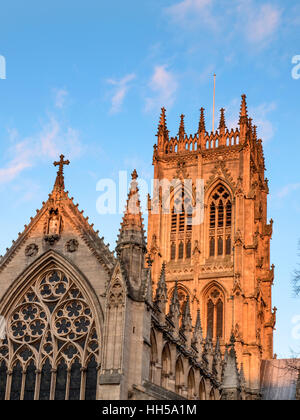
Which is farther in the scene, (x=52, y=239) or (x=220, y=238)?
(x=220, y=238)

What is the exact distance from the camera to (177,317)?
44.4m

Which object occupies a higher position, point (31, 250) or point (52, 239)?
point (52, 239)

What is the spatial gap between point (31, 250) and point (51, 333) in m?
4.65

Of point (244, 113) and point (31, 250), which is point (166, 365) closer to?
point (31, 250)

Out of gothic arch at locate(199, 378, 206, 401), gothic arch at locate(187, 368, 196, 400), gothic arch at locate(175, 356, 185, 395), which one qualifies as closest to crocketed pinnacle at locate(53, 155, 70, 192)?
gothic arch at locate(175, 356, 185, 395)

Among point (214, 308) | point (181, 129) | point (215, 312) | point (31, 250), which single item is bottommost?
point (31, 250)

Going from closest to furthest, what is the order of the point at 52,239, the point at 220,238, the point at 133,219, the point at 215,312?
the point at 133,219 < the point at 52,239 < the point at 215,312 < the point at 220,238

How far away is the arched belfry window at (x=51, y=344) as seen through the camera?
123 ft

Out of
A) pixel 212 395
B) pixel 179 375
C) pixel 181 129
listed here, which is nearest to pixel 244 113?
pixel 181 129

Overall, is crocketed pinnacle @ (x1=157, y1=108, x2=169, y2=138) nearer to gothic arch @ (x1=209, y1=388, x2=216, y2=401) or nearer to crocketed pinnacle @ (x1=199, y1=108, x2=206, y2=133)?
crocketed pinnacle @ (x1=199, y1=108, x2=206, y2=133)

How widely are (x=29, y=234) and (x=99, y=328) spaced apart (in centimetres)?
691

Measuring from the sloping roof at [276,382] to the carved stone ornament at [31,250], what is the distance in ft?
91.4

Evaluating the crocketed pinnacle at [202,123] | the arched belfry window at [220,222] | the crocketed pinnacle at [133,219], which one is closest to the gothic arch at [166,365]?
the crocketed pinnacle at [133,219]

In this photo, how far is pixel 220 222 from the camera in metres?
68.4
